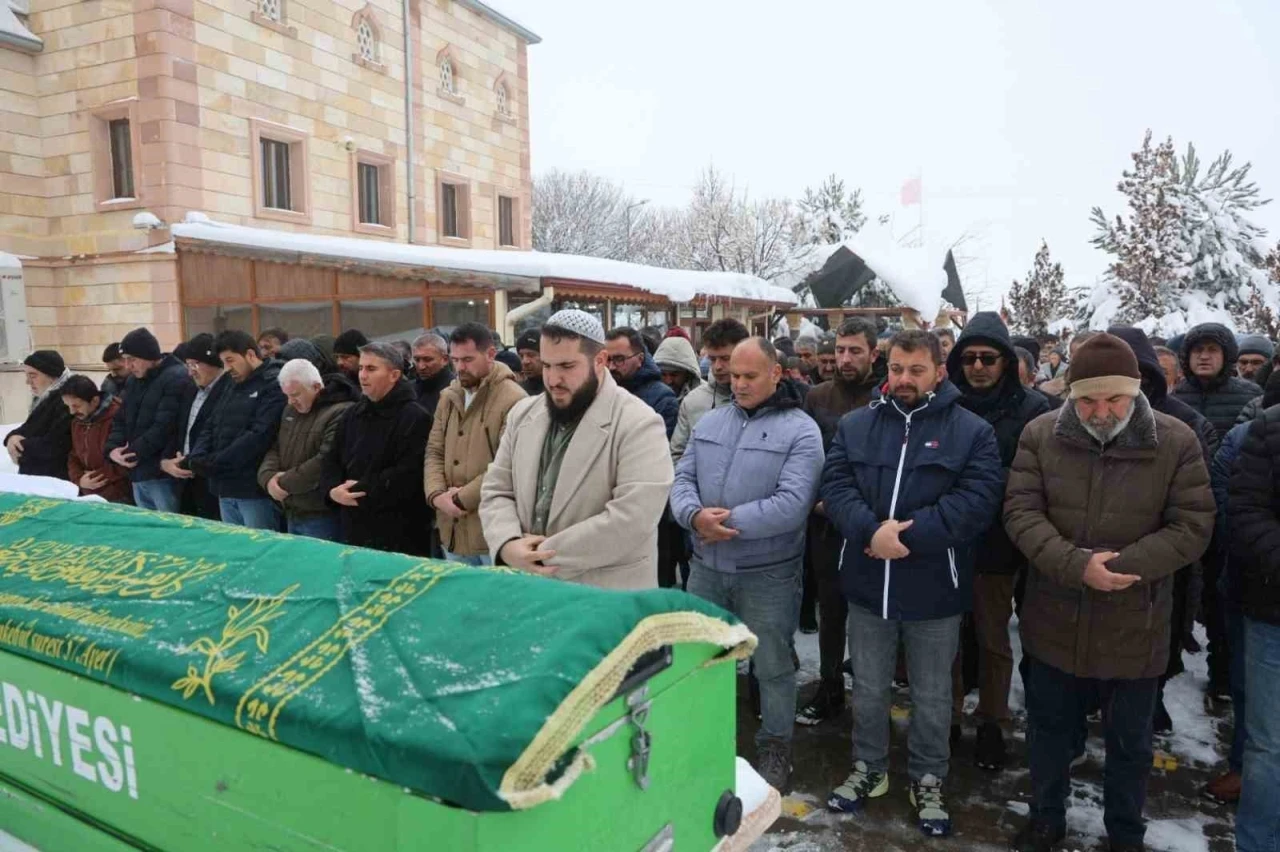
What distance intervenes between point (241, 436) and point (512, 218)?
67.6 ft

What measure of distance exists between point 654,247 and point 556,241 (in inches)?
215

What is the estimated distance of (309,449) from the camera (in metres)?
5.18

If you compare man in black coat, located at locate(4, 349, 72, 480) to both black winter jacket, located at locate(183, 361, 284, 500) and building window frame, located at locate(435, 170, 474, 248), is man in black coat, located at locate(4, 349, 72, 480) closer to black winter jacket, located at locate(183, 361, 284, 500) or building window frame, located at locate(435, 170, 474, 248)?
black winter jacket, located at locate(183, 361, 284, 500)

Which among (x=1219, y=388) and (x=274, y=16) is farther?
(x=274, y=16)

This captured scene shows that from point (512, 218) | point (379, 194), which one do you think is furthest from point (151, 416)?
point (512, 218)

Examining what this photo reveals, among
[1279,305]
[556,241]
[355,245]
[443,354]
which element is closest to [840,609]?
[443,354]

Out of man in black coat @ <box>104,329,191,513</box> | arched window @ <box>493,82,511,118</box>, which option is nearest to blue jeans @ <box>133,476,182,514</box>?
man in black coat @ <box>104,329,191,513</box>

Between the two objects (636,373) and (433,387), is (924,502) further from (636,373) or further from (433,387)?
(433,387)

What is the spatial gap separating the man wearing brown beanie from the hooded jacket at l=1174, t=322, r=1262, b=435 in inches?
92.8

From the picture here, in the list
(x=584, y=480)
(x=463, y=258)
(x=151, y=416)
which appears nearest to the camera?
(x=584, y=480)

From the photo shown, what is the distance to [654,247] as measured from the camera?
41.2m

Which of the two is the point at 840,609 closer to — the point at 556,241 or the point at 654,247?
the point at 556,241

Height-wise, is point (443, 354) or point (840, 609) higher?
point (443, 354)

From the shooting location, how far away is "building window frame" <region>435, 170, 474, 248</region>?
22016mm
